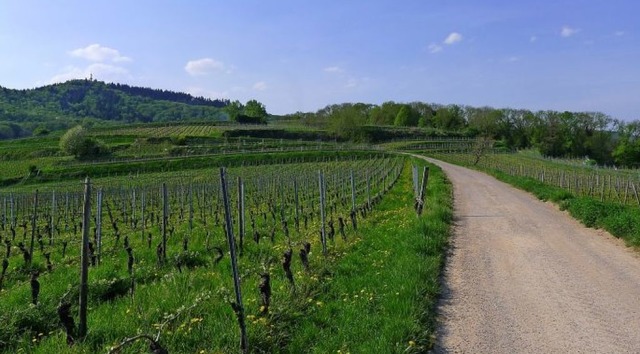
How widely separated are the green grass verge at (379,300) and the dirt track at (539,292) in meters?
0.34

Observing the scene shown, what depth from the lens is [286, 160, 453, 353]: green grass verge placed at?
583 cm

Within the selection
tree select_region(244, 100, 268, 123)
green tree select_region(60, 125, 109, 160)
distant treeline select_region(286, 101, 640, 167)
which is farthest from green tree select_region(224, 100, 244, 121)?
green tree select_region(60, 125, 109, 160)

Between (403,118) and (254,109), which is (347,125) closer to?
(403,118)

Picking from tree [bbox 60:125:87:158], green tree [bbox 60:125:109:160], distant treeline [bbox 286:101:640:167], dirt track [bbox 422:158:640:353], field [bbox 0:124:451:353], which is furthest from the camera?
distant treeline [bbox 286:101:640:167]

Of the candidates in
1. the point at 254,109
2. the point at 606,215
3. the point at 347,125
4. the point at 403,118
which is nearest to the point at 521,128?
the point at 403,118

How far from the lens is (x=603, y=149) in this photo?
106938 mm

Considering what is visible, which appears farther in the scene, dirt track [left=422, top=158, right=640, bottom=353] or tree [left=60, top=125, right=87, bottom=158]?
tree [left=60, top=125, right=87, bottom=158]

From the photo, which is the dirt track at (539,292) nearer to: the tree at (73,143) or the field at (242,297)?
the field at (242,297)

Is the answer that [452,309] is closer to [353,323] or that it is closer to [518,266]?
[353,323]

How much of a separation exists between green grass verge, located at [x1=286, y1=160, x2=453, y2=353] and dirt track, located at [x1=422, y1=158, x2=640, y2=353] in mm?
344

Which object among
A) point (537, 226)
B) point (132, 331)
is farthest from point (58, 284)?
point (537, 226)

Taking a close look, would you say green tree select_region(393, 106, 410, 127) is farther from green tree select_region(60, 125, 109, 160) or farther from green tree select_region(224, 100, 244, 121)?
green tree select_region(60, 125, 109, 160)

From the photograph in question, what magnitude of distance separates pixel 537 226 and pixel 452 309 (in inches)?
327

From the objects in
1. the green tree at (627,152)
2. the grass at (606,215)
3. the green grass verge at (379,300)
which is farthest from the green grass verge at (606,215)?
the green tree at (627,152)
